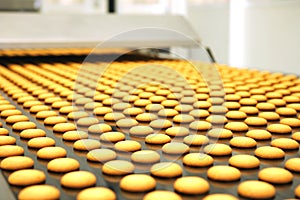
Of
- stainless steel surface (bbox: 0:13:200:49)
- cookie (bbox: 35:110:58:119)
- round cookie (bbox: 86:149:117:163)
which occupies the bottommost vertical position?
round cookie (bbox: 86:149:117:163)

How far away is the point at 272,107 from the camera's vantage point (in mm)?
1327

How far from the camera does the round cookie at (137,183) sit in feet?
2.37

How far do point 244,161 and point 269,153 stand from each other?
9 centimetres

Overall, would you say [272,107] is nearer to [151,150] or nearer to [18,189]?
[151,150]

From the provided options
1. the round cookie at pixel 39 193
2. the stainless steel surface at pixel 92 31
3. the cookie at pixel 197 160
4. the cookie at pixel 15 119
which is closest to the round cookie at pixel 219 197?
the cookie at pixel 197 160

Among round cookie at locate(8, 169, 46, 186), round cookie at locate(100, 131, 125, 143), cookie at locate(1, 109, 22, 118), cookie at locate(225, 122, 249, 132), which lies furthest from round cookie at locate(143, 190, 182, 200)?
cookie at locate(1, 109, 22, 118)

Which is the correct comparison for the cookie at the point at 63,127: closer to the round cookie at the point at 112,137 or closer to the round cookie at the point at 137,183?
the round cookie at the point at 112,137

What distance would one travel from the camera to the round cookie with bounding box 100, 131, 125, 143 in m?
1.01

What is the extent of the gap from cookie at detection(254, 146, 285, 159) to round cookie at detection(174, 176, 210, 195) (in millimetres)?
217

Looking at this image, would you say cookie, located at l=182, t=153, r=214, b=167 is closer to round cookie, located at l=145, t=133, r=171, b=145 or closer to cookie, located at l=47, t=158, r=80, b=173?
round cookie, located at l=145, t=133, r=171, b=145

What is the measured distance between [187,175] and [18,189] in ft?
1.13

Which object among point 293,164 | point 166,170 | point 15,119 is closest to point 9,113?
point 15,119

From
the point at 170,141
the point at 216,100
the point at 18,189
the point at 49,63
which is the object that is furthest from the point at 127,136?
the point at 49,63

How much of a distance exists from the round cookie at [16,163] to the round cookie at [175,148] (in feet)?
1.05
